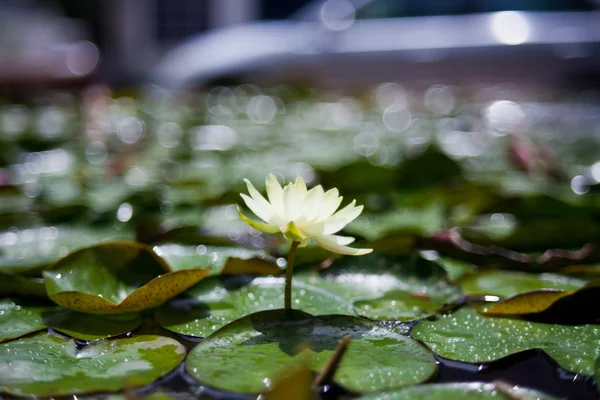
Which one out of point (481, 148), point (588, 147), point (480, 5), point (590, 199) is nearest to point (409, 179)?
point (590, 199)

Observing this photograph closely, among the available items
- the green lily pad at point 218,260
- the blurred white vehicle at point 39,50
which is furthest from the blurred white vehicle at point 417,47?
the green lily pad at point 218,260

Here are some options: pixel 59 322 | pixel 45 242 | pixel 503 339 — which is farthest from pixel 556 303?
pixel 45 242

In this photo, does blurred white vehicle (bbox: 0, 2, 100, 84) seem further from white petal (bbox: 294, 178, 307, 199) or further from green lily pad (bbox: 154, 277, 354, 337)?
white petal (bbox: 294, 178, 307, 199)

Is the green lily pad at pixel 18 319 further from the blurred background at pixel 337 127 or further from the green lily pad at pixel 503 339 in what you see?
the green lily pad at pixel 503 339

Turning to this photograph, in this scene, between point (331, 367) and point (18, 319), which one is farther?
point (18, 319)

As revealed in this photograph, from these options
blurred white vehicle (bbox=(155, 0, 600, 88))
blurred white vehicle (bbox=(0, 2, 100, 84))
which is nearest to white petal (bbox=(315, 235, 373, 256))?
blurred white vehicle (bbox=(0, 2, 100, 84))

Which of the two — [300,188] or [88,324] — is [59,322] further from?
[300,188]
